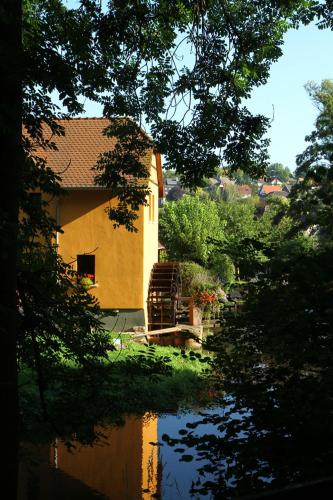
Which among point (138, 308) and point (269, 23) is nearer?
point (269, 23)

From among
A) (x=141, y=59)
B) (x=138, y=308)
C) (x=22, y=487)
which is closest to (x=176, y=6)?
(x=141, y=59)

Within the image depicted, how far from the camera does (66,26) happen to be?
7121 millimetres

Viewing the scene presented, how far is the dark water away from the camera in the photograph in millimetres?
8406

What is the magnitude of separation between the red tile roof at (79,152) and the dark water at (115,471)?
11.0m

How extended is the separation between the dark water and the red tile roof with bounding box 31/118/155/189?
11.0 metres

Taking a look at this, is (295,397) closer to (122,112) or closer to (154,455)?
(122,112)

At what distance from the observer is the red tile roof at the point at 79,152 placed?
21000 mm

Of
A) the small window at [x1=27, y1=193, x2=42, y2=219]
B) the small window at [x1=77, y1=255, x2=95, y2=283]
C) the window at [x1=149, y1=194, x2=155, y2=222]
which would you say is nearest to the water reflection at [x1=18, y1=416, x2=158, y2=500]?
the small window at [x1=27, y1=193, x2=42, y2=219]

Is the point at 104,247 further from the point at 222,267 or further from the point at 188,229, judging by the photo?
the point at 188,229

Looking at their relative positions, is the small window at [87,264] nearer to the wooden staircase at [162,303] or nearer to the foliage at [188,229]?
the wooden staircase at [162,303]

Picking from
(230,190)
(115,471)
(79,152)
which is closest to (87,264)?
(79,152)

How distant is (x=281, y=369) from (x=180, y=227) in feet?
86.1

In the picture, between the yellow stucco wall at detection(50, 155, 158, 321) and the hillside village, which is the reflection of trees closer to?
the hillside village

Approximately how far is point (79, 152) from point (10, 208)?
687 inches
